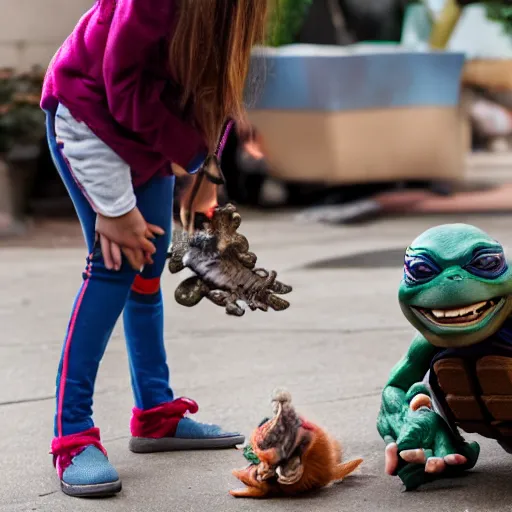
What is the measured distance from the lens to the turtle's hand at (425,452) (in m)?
2.57

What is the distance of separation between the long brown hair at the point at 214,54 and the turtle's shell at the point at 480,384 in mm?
792

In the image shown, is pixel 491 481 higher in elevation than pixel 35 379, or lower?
higher

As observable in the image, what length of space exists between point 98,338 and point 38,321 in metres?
2.27

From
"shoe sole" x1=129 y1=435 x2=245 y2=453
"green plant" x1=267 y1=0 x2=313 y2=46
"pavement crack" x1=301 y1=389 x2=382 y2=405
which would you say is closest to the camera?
"shoe sole" x1=129 y1=435 x2=245 y2=453

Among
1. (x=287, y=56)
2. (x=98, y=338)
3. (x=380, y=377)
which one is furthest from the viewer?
(x=287, y=56)

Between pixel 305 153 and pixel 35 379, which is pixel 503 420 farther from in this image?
pixel 305 153

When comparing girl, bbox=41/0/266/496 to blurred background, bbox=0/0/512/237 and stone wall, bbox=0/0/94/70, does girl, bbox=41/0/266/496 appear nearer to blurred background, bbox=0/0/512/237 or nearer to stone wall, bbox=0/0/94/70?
blurred background, bbox=0/0/512/237

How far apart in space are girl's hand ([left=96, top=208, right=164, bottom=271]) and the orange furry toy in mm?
507

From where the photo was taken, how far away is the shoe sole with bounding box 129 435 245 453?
3.00 m

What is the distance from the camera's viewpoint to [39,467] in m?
2.90

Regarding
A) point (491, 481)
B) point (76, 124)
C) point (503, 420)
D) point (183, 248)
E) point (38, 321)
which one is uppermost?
point (76, 124)

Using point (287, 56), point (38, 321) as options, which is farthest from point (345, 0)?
point (38, 321)

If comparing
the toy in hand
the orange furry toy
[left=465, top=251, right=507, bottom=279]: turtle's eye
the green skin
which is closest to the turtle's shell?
the green skin

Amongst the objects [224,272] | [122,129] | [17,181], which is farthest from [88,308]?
[17,181]
